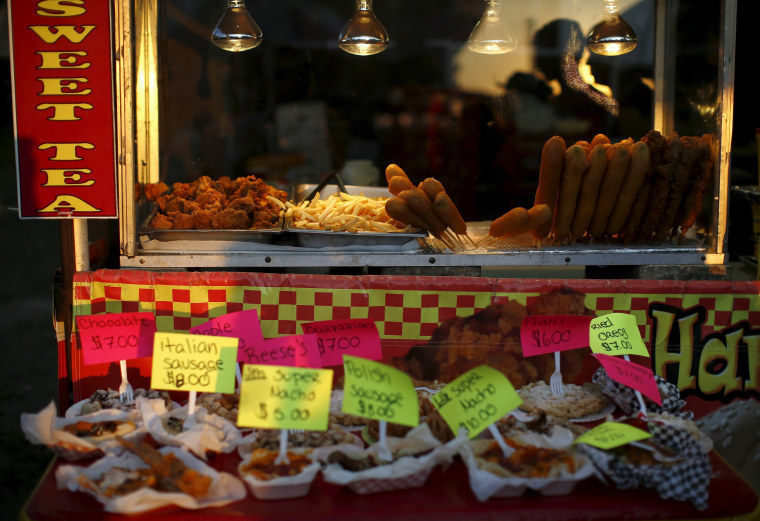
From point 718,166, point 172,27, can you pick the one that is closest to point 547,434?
point 718,166

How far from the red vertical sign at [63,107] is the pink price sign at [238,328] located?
812 millimetres

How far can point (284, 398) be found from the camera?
5.99 feet

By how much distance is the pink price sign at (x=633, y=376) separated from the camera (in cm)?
208

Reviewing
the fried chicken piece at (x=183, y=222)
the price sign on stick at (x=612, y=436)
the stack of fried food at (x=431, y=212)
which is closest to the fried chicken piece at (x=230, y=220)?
the fried chicken piece at (x=183, y=222)

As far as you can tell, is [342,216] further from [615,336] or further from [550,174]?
[615,336]

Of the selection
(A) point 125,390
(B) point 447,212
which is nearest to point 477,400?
(A) point 125,390

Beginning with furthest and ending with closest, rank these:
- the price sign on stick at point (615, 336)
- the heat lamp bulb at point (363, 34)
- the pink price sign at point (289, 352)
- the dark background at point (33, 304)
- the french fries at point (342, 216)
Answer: the dark background at point (33, 304), the heat lamp bulb at point (363, 34), the french fries at point (342, 216), the price sign on stick at point (615, 336), the pink price sign at point (289, 352)

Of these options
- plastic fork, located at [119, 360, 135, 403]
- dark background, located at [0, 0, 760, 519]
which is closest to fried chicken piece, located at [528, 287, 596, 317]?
plastic fork, located at [119, 360, 135, 403]

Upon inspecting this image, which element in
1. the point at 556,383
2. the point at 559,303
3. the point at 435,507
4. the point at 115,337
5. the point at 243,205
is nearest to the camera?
the point at 435,507

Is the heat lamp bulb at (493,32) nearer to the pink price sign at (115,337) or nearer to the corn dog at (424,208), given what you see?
the corn dog at (424,208)

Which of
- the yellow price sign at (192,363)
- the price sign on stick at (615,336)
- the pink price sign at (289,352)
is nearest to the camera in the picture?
the yellow price sign at (192,363)

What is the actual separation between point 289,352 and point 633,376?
3.30 feet

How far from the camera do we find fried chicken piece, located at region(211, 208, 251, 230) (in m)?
3.45

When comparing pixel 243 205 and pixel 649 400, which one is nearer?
pixel 649 400
